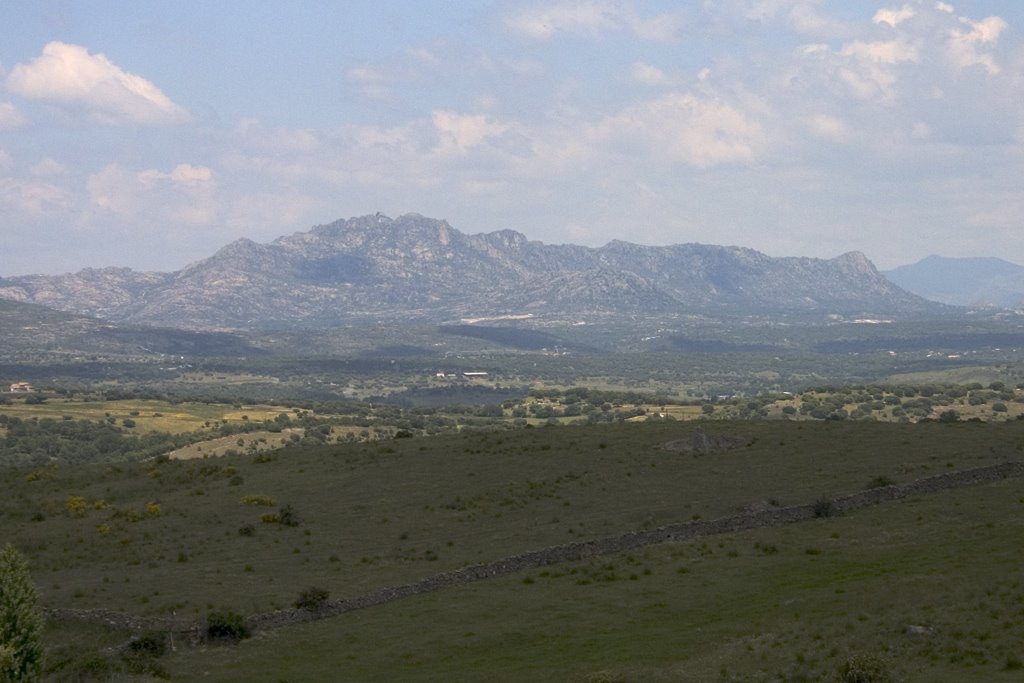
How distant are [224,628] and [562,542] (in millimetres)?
19092

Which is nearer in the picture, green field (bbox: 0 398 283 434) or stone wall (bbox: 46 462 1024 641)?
stone wall (bbox: 46 462 1024 641)

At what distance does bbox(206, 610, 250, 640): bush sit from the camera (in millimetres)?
45000

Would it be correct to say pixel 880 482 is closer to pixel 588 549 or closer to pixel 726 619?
pixel 588 549

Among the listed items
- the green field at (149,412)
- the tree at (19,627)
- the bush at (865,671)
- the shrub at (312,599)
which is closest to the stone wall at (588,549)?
the shrub at (312,599)

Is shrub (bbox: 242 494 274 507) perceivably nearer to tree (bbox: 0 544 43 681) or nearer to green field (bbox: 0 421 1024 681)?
green field (bbox: 0 421 1024 681)

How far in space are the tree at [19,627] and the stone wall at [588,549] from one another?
8.01 metres

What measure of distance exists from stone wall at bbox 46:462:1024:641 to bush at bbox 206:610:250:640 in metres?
0.63

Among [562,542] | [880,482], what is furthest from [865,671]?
[880,482]

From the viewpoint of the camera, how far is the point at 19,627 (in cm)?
3731

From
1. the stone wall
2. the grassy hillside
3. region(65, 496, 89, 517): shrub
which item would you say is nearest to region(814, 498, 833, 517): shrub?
the stone wall

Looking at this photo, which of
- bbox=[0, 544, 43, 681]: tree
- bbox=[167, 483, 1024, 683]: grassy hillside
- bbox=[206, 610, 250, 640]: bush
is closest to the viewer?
bbox=[167, 483, 1024, 683]: grassy hillside

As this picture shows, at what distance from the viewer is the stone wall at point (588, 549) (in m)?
46.8

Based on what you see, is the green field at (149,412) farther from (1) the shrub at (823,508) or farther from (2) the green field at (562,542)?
(1) the shrub at (823,508)

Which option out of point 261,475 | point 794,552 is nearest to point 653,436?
point 261,475
